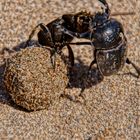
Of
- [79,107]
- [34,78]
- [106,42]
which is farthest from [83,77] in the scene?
[34,78]

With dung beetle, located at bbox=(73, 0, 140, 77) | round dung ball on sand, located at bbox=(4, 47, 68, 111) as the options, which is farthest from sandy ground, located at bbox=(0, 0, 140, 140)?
dung beetle, located at bbox=(73, 0, 140, 77)

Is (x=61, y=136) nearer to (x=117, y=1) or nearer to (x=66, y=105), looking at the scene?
(x=66, y=105)

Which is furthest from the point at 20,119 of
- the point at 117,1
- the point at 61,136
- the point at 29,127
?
the point at 117,1

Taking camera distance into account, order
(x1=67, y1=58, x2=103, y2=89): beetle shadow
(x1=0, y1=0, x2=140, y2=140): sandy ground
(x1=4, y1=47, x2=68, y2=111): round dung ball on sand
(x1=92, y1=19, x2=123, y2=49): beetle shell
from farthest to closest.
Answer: (x1=67, y1=58, x2=103, y2=89): beetle shadow → (x1=92, y1=19, x2=123, y2=49): beetle shell → (x1=0, y1=0, x2=140, y2=140): sandy ground → (x1=4, y1=47, x2=68, y2=111): round dung ball on sand

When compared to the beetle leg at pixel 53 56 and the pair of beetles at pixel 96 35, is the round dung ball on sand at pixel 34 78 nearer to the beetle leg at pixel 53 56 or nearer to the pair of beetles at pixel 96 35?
the beetle leg at pixel 53 56

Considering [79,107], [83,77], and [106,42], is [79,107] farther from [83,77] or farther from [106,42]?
[106,42]

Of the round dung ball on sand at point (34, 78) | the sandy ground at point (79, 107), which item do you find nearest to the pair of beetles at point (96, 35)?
the round dung ball on sand at point (34, 78)

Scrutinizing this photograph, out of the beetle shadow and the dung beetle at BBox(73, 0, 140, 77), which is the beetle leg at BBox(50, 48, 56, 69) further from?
the beetle shadow

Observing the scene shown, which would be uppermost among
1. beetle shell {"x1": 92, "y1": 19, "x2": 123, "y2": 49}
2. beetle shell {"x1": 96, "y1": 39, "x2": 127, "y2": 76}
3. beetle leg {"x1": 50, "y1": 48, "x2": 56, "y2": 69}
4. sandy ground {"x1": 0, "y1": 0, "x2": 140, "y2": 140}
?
beetle shell {"x1": 92, "y1": 19, "x2": 123, "y2": 49}

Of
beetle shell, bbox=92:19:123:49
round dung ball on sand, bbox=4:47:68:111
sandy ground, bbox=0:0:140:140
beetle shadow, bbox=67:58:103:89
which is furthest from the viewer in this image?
beetle shadow, bbox=67:58:103:89

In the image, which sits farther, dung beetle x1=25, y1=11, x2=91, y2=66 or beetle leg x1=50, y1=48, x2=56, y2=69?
dung beetle x1=25, y1=11, x2=91, y2=66
